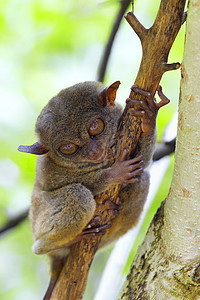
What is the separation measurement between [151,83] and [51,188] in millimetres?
1410

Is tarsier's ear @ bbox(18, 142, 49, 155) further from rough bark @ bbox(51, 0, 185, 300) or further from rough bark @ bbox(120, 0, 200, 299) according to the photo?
rough bark @ bbox(120, 0, 200, 299)

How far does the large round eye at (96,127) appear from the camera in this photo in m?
3.26

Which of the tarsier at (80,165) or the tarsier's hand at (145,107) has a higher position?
the tarsier's hand at (145,107)

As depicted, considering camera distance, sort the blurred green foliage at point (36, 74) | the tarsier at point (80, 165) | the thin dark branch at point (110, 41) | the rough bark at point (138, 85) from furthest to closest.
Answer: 1. the blurred green foliage at point (36, 74)
2. the thin dark branch at point (110, 41)
3. the tarsier at point (80, 165)
4. the rough bark at point (138, 85)

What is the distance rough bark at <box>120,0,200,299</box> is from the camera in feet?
7.50


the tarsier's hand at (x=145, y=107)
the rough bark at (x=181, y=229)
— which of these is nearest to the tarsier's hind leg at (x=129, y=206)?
the rough bark at (x=181, y=229)

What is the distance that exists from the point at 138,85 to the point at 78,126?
27.7 inches

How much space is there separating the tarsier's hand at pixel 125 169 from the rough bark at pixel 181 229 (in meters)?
0.35

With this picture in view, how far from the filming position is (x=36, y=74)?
18.5ft

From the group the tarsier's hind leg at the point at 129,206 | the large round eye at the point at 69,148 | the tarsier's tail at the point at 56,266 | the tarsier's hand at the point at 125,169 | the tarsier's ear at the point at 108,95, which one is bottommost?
the tarsier's tail at the point at 56,266

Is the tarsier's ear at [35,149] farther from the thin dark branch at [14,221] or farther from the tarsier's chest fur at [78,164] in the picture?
the thin dark branch at [14,221]

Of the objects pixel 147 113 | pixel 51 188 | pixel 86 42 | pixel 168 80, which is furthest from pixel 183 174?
pixel 86 42

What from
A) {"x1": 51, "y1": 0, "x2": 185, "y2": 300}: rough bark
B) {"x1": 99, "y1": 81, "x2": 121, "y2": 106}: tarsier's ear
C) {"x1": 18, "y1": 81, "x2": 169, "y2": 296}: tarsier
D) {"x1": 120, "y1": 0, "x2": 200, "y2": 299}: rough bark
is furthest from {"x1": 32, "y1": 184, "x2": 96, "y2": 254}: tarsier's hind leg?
{"x1": 99, "y1": 81, "x2": 121, "y2": 106}: tarsier's ear

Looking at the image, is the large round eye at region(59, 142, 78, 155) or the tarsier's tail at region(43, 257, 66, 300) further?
the tarsier's tail at region(43, 257, 66, 300)
